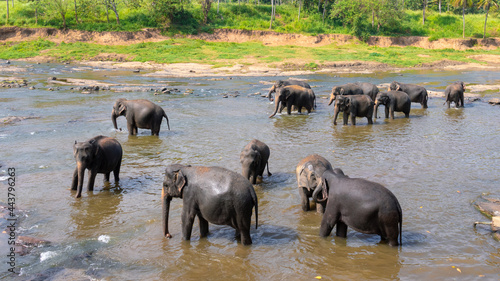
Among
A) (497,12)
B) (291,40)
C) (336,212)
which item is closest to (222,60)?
(291,40)

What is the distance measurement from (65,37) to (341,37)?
1291 inches

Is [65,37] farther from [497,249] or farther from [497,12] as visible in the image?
[497,12]

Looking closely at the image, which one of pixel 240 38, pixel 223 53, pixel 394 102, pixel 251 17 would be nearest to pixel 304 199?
pixel 394 102

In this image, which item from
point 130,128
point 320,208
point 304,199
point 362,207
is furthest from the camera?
point 130,128

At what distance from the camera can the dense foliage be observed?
52.8 metres

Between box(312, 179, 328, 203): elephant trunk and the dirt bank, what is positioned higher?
the dirt bank

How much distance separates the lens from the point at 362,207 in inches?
254

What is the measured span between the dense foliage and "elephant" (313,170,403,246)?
4901 cm

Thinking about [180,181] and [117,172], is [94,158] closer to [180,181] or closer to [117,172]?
[117,172]

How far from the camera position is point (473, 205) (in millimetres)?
8555

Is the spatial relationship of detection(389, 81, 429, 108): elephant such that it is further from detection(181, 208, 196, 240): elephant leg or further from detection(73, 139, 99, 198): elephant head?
detection(181, 208, 196, 240): elephant leg

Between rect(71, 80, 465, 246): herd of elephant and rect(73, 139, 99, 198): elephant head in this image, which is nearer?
rect(71, 80, 465, 246): herd of elephant

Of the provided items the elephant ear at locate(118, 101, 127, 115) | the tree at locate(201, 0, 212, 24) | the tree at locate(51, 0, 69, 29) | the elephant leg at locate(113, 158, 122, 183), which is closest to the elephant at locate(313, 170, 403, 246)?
the elephant leg at locate(113, 158, 122, 183)

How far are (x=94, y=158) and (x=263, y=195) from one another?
3.57m
